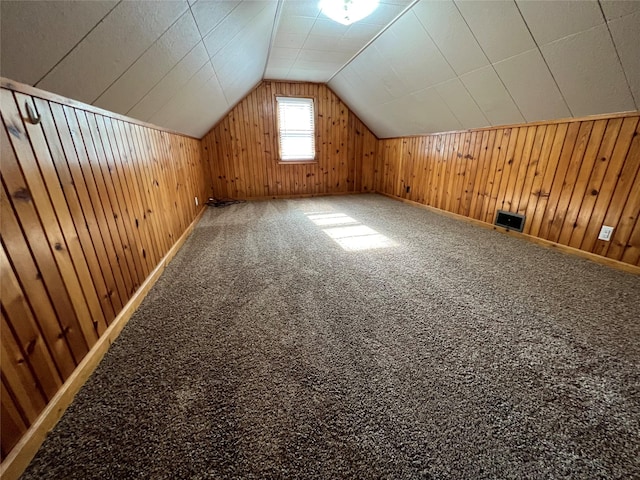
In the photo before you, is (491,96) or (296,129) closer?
(491,96)

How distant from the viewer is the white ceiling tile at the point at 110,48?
1.04m

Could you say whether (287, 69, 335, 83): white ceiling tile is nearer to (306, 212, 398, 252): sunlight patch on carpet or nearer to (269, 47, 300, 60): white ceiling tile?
(269, 47, 300, 60): white ceiling tile

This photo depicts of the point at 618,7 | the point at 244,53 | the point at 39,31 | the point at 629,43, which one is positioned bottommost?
the point at 39,31

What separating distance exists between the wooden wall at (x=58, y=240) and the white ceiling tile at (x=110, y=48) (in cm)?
9

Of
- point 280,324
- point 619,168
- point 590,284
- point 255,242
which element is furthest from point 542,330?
point 255,242

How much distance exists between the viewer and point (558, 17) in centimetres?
167

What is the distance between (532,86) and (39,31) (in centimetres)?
310

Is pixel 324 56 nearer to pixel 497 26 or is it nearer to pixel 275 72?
pixel 275 72

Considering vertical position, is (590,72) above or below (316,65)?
below

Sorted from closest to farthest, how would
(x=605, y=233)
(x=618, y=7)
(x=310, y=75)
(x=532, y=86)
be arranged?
(x=618, y=7)
(x=605, y=233)
(x=532, y=86)
(x=310, y=75)

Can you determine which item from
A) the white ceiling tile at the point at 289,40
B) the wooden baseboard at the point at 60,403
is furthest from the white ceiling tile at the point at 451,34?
the wooden baseboard at the point at 60,403

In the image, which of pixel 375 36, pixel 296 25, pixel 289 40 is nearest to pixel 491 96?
pixel 375 36

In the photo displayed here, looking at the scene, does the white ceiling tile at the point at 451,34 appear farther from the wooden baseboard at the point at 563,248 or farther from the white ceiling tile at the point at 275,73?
the white ceiling tile at the point at 275,73

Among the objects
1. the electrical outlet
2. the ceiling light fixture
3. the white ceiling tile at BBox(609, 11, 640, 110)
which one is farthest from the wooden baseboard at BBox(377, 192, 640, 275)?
the ceiling light fixture
